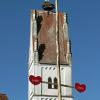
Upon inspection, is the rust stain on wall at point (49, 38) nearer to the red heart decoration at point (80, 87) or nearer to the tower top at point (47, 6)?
the tower top at point (47, 6)

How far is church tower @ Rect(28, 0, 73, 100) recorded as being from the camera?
67312 millimetres

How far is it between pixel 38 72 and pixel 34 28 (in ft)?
23.4

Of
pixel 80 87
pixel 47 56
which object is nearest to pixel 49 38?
pixel 47 56

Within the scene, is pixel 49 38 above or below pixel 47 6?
below

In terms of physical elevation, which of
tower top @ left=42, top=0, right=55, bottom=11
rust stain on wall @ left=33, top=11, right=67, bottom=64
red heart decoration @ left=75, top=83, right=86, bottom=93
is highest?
tower top @ left=42, top=0, right=55, bottom=11

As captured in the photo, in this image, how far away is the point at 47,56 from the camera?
6962cm

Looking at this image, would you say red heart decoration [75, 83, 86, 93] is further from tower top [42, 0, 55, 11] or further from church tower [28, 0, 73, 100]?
tower top [42, 0, 55, 11]

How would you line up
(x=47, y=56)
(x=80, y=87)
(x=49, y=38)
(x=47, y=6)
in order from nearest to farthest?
(x=80, y=87)
(x=47, y=56)
(x=49, y=38)
(x=47, y=6)

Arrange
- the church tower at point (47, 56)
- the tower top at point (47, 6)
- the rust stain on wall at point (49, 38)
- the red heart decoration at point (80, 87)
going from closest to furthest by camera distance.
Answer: the red heart decoration at point (80, 87), the church tower at point (47, 56), the rust stain on wall at point (49, 38), the tower top at point (47, 6)

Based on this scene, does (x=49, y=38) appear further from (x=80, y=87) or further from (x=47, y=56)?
(x=80, y=87)

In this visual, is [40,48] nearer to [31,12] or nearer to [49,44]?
[49,44]

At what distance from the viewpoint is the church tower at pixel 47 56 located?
67312 mm

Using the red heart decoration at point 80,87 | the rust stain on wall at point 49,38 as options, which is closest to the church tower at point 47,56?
the rust stain on wall at point 49,38

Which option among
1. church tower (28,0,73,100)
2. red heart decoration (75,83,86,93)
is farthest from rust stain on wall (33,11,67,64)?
red heart decoration (75,83,86,93)
